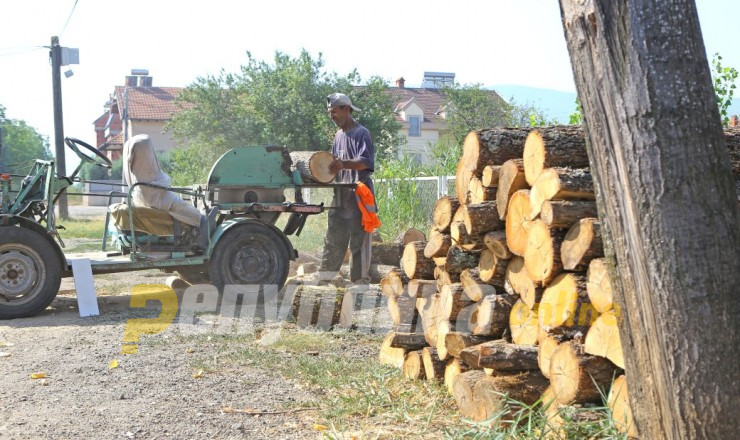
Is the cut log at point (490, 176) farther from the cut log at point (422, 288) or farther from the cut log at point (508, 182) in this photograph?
the cut log at point (422, 288)

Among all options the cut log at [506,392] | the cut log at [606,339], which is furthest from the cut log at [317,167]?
the cut log at [606,339]

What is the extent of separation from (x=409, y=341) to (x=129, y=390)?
1832 millimetres

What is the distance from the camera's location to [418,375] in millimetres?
5531

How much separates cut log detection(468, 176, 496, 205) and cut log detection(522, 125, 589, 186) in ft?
1.62

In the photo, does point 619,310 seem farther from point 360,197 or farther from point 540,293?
point 360,197

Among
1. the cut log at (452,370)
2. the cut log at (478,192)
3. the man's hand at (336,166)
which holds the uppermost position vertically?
the man's hand at (336,166)

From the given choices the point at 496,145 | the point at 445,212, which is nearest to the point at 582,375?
the point at 496,145

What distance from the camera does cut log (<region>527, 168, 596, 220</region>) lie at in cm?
433

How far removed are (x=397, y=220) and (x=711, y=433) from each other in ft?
42.5

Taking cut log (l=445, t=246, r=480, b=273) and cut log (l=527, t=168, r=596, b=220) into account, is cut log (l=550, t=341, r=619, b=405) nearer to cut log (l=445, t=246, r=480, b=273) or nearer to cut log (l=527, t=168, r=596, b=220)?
cut log (l=527, t=168, r=596, b=220)

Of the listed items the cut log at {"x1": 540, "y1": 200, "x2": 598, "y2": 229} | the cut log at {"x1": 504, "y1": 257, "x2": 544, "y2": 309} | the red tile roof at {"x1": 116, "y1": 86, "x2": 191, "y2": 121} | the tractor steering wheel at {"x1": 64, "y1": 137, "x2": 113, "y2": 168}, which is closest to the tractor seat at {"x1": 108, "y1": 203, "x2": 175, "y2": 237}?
the tractor steering wheel at {"x1": 64, "y1": 137, "x2": 113, "y2": 168}

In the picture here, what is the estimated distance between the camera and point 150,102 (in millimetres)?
66438

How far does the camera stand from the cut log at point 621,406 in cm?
369

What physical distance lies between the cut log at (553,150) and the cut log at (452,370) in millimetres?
1149
